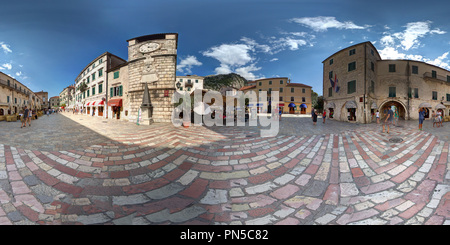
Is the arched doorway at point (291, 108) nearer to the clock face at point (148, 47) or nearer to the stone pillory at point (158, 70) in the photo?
the stone pillory at point (158, 70)

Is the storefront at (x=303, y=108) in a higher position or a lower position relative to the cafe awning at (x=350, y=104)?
higher

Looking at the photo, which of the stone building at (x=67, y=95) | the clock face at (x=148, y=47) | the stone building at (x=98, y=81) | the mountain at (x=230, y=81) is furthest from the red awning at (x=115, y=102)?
the stone building at (x=67, y=95)

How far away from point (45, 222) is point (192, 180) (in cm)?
171

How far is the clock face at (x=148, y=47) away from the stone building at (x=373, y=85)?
55.8ft

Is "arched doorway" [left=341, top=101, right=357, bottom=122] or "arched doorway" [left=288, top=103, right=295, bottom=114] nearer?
"arched doorway" [left=341, top=101, right=357, bottom=122]

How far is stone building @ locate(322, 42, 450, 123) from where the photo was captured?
14.4m

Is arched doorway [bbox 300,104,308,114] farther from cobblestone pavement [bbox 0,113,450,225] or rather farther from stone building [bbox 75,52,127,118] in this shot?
cobblestone pavement [bbox 0,113,450,225]

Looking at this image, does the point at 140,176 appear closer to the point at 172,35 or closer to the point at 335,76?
the point at 172,35

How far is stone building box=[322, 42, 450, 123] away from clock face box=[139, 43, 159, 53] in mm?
17015

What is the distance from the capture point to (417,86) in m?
16.7

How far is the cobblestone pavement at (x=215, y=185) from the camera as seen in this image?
1.98m

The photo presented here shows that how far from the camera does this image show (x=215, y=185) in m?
2.54

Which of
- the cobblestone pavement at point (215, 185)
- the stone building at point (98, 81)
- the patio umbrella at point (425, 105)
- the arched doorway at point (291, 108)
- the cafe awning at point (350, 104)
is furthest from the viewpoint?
the arched doorway at point (291, 108)

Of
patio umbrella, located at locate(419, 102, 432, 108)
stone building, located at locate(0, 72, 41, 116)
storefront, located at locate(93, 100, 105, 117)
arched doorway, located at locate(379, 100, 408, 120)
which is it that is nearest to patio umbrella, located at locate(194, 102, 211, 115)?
storefront, located at locate(93, 100, 105, 117)
